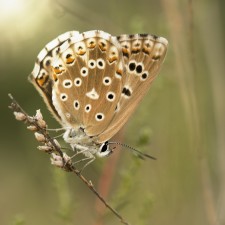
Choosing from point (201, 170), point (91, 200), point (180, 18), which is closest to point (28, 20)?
point (180, 18)

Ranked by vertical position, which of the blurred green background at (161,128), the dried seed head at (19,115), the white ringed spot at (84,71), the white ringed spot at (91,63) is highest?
the dried seed head at (19,115)

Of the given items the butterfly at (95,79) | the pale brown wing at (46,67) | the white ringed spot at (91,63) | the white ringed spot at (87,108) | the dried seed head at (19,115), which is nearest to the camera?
the dried seed head at (19,115)

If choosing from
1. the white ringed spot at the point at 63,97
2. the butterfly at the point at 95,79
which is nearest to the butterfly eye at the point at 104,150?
the butterfly at the point at 95,79

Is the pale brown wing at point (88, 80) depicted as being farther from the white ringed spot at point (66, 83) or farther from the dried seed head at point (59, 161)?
the dried seed head at point (59, 161)

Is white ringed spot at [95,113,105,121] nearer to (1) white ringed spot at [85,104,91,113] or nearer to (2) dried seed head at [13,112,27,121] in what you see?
(1) white ringed spot at [85,104,91,113]

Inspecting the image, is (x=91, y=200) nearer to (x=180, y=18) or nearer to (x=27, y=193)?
(x=27, y=193)

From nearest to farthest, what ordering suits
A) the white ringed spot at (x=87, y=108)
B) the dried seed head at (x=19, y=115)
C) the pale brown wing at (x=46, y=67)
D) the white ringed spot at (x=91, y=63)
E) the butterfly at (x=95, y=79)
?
the dried seed head at (x=19, y=115) < the pale brown wing at (x=46, y=67) < the butterfly at (x=95, y=79) < the white ringed spot at (x=91, y=63) < the white ringed spot at (x=87, y=108)

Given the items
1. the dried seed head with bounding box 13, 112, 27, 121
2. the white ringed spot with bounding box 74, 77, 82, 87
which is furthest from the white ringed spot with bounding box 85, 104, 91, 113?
the dried seed head with bounding box 13, 112, 27, 121
